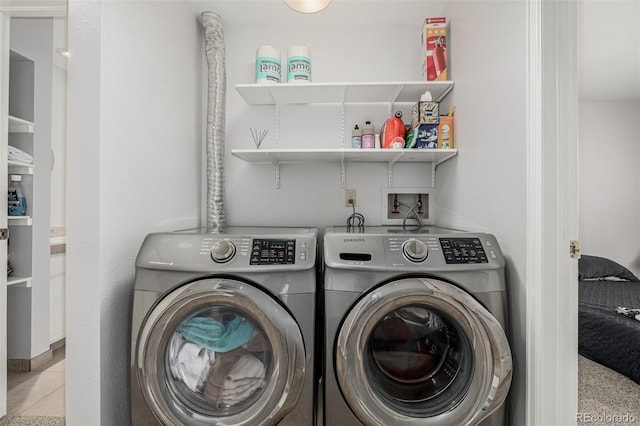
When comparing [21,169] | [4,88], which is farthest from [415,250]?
[21,169]

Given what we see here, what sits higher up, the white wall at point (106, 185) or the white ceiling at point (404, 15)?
the white ceiling at point (404, 15)

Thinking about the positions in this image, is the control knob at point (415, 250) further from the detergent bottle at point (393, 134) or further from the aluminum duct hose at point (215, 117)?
the aluminum duct hose at point (215, 117)

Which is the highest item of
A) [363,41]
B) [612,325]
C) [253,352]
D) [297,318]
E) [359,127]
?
[363,41]

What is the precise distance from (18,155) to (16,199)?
13.0 inches

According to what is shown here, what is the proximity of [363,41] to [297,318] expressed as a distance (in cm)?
188

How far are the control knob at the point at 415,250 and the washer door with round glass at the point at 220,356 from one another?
0.52m

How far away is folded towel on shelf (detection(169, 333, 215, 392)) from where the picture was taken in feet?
4.34

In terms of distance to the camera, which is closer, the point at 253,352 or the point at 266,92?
the point at 253,352

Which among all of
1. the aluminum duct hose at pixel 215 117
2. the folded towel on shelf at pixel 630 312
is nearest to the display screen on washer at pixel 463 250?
the aluminum duct hose at pixel 215 117

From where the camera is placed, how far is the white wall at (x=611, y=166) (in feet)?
Result: 12.0

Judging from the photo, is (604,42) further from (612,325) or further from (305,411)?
(305,411)

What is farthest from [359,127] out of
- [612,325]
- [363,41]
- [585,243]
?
[585,243]

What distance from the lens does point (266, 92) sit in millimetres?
2053

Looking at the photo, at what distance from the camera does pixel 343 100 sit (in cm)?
222
